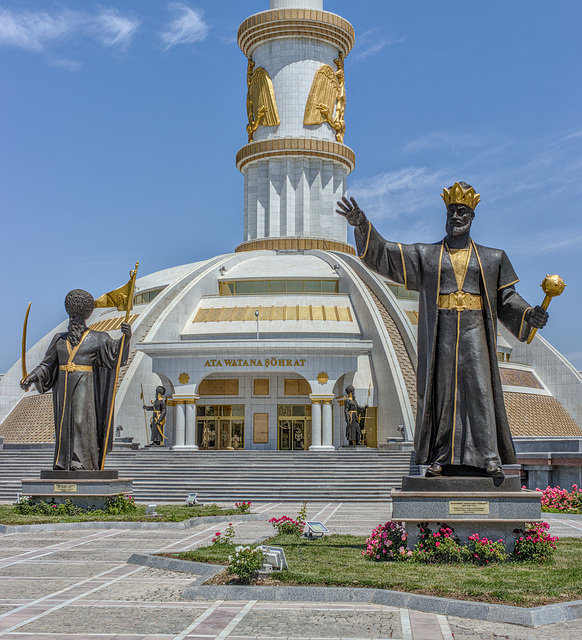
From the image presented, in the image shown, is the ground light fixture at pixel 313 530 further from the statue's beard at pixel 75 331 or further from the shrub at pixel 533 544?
the statue's beard at pixel 75 331

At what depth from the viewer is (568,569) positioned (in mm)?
8273

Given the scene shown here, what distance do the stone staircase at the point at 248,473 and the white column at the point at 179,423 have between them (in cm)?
383

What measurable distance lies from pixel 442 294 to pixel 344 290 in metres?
27.4

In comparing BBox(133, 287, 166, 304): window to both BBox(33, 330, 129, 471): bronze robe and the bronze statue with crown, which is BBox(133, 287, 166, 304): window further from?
the bronze statue with crown

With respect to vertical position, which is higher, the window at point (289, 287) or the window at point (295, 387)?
the window at point (289, 287)

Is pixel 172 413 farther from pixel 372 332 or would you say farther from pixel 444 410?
pixel 444 410

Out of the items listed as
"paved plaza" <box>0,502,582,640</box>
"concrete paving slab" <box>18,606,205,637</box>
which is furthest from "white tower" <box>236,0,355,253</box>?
"concrete paving slab" <box>18,606,205,637</box>

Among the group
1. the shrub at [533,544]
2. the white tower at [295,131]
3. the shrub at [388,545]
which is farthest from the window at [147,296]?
the shrub at [533,544]

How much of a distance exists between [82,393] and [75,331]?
1155mm

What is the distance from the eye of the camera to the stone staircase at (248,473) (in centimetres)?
2136

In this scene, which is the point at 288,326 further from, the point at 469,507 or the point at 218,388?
the point at 469,507

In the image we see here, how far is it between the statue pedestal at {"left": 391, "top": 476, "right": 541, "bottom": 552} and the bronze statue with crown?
204mm

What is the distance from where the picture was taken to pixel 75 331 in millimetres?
14891

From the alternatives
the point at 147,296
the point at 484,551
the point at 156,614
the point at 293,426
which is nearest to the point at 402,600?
the point at 484,551
